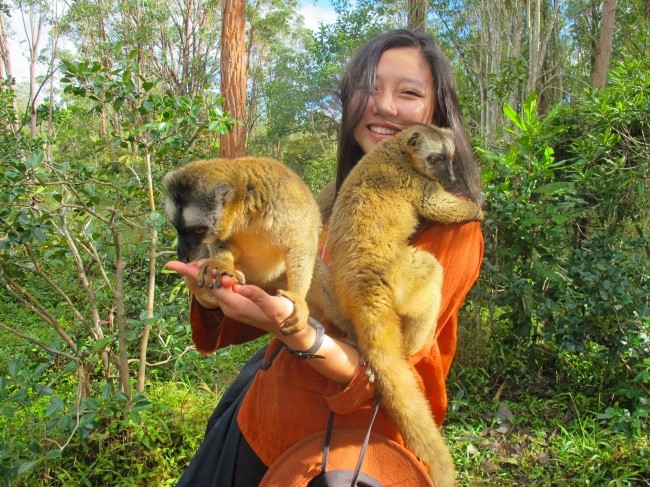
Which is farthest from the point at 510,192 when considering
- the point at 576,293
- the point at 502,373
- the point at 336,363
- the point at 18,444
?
the point at 18,444

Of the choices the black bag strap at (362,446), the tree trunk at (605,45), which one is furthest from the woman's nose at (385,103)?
the tree trunk at (605,45)

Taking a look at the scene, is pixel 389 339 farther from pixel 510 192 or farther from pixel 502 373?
pixel 502 373

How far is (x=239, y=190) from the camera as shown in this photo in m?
1.96

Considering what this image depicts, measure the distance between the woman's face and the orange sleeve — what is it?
112 centimetres

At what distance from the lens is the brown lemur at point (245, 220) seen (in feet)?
6.06

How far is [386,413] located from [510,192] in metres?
2.86

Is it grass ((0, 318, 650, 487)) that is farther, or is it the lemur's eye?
grass ((0, 318, 650, 487))

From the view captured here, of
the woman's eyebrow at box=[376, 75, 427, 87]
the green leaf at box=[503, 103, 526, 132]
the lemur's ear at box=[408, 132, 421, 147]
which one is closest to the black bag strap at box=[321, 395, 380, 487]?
the lemur's ear at box=[408, 132, 421, 147]

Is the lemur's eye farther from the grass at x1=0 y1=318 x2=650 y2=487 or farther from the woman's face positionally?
the grass at x1=0 y1=318 x2=650 y2=487

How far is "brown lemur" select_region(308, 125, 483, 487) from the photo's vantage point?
168cm

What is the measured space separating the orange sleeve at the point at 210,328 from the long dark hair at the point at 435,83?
109 centimetres

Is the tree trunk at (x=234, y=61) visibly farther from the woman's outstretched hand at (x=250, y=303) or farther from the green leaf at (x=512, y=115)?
the woman's outstretched hand at (x=250, y=303)

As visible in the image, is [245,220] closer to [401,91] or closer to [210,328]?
[210,328]

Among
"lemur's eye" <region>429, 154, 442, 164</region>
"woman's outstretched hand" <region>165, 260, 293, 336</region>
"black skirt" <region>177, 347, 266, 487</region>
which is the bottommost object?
"black skirt" <region>177, 347, 266, 487</region>
